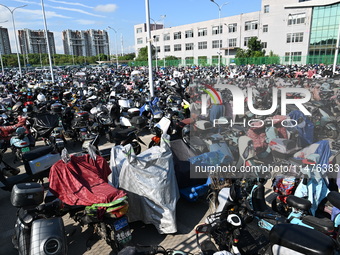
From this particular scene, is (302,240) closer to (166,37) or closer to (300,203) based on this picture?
(300,203)

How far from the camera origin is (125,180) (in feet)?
12.5

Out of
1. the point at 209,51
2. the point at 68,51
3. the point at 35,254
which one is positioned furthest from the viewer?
the point at 68,51

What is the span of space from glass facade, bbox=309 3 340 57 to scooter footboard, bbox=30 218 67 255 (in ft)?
185

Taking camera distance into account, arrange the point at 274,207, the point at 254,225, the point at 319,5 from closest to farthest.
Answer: the point at 254,225 < the point at 274,207 < the point at 319,5

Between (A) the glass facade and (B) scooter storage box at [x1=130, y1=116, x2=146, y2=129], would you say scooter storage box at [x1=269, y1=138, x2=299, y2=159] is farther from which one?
(A) the glass facade

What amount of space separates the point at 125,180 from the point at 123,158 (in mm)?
324

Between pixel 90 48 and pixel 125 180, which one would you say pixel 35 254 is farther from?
pixel 90 48

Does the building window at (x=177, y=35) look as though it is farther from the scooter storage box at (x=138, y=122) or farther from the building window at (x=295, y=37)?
the scooter storage box at (x=138, y=122)

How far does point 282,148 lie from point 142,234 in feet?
11.1

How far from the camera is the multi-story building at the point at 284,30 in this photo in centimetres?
4897

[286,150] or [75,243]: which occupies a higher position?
[286,150]

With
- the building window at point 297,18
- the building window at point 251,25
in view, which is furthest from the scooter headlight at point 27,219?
the building window at point 251,25

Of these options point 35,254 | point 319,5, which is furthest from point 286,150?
point 319,5

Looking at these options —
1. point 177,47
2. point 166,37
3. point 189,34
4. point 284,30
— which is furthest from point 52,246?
point 166,37
